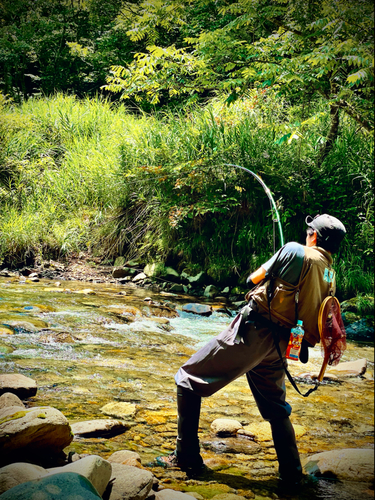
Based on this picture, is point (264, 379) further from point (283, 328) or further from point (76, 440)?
point (76, 440)

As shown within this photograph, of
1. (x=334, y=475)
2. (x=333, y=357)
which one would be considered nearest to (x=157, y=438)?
(x=334, y=475)

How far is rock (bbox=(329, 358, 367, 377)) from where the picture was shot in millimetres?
3990

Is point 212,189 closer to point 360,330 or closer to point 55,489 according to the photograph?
point 360,330

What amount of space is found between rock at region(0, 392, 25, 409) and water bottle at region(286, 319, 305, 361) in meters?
1.51

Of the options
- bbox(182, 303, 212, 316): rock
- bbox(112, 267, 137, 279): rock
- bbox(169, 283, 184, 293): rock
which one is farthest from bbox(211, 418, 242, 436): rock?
bbox(112, 267, 137, 279): rock

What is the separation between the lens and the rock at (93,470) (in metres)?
1.50

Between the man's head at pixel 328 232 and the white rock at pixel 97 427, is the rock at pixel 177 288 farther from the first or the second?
the man's head at pixel 328 232

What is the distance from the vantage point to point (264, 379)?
6.98 feet

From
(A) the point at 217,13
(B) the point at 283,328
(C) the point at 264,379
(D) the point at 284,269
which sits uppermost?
(A) the point at 217,13

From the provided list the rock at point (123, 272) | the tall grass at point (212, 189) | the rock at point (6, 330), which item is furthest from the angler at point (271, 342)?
the rock at point (123, 272)

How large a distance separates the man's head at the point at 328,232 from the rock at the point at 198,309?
3792mm

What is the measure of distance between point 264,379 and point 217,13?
14.2 ft

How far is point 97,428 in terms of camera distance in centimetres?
223

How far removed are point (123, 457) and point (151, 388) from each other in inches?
43.2
